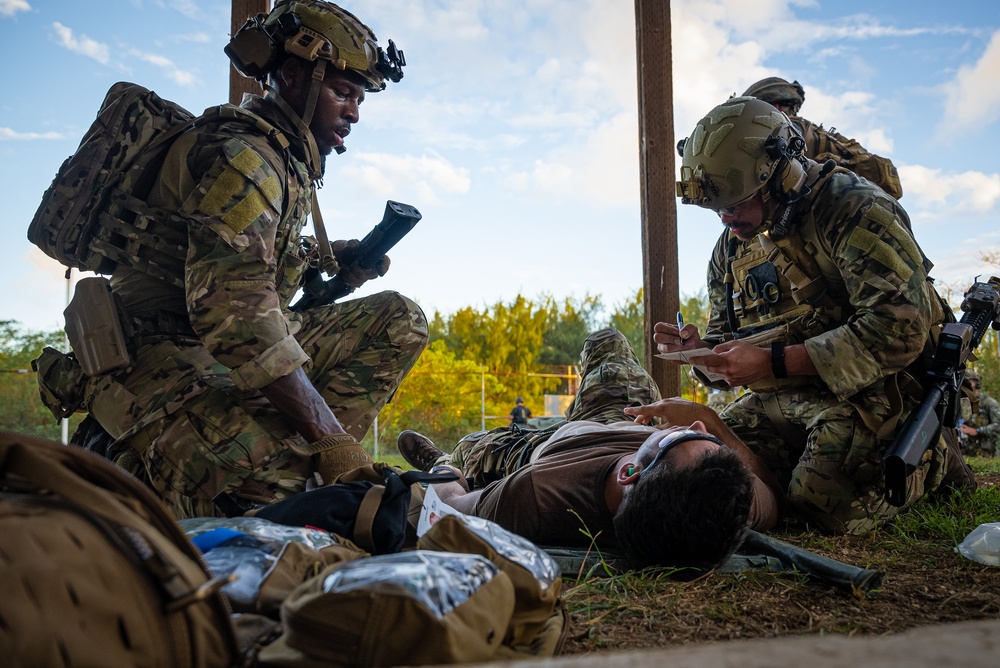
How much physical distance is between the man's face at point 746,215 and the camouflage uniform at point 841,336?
0.09 meters

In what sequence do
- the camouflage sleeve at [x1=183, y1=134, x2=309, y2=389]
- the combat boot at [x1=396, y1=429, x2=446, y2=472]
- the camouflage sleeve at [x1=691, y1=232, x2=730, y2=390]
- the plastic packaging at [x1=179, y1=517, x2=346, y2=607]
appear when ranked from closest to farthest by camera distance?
the plastic packaging at [x1=179, y1=517, x2=346, y2=607] < the camouflage sleeve at [x1=183, y1=134, x2=309, y2=389] < the combat boot at [x1=396, y1=429, x2=446, y2=472] < the camouflage sleeve at [x1=691, y1=232, x2=730, y2=390]

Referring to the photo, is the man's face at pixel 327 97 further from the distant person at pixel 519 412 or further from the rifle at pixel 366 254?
the distant person at pixel 519 412

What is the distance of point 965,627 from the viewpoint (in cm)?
89

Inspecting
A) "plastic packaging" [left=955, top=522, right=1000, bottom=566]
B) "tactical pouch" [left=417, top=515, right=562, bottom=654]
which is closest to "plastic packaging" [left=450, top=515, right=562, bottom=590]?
"tactical pouch" [left=417, top=515, right=562, bottom=654]

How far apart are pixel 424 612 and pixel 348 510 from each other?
917 millimetres

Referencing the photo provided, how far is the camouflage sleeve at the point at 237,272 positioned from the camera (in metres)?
2.60

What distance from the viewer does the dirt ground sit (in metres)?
1.77

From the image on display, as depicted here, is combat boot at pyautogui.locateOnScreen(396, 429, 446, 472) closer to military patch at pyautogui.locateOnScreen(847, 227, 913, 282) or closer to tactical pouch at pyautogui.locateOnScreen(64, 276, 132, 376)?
tactical pouch at pyautogui.locateOnScreen(64, 276, 132, 376)

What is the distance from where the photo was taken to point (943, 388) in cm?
327

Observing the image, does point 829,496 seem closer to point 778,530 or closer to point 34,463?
point 778,530

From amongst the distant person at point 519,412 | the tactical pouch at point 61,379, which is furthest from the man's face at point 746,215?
the distant person at point 519,412

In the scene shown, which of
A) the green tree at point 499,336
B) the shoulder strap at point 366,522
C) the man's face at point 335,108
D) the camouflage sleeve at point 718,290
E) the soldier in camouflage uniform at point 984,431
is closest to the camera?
the shoulder strap at point 366,522

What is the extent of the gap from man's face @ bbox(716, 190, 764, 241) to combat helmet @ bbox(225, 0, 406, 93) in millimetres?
1817

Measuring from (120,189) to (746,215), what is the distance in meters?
2.77
